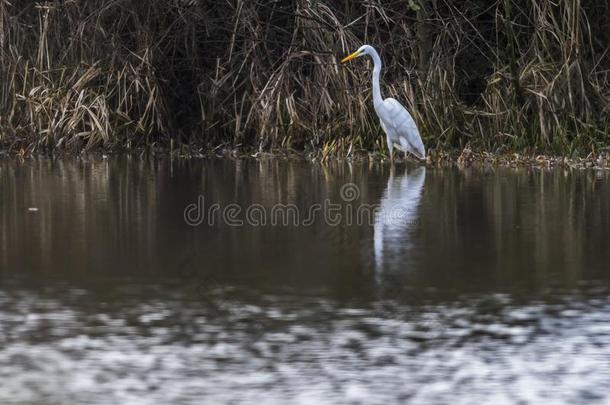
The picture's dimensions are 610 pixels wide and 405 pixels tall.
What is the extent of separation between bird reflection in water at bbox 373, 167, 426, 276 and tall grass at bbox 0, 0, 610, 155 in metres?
2.82

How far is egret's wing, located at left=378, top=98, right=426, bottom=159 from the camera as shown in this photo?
51.5ft

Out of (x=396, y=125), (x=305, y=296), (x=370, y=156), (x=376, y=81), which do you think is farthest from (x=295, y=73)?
(x=305, y=296)

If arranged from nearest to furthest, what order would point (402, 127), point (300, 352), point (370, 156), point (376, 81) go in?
point (300, 352), point (402, 127), point (376, 81), point (370, 156)

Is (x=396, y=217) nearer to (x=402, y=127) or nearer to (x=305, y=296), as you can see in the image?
(x=305, y=296)

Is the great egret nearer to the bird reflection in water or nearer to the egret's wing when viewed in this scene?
the egret's wing

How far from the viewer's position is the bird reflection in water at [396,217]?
8539 millimetres

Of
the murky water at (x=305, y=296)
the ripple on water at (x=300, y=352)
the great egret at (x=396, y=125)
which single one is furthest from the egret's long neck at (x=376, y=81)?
the ripple on water at (x=300, y=352)

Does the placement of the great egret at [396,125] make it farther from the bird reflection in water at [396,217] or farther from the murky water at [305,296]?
the murky water at [305,296]

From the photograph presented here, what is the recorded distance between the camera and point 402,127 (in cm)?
1567

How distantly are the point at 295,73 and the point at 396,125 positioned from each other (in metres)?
2.89

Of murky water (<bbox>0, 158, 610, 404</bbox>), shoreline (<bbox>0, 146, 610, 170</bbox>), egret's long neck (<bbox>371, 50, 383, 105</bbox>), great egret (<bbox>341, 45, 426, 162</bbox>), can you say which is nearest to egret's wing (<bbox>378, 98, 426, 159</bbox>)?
great egret (<bbox>341, 45, 426, 162</bbox>)

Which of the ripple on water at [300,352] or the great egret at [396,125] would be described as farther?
the great egret at [396,125]

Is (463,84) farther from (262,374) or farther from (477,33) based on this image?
(262,374)

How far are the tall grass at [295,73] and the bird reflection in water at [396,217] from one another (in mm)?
2819
